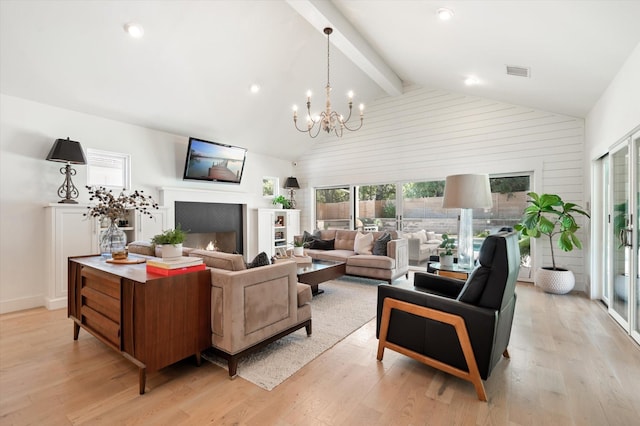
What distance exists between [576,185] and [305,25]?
4726mm

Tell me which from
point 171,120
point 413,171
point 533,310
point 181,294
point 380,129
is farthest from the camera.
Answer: point 380,129

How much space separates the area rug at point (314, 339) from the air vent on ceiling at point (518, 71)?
11.1 feet

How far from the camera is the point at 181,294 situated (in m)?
2.09

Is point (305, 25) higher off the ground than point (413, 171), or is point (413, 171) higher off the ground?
point (305, 25)

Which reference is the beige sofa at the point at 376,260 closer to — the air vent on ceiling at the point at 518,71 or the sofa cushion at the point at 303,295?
the sofa cushion at the point at 303,295

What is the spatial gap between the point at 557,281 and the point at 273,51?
5305mm

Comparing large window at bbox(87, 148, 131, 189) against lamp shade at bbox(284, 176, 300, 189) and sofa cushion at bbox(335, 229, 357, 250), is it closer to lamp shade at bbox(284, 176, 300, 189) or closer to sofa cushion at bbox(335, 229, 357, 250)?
lamp shade at bbox(284, 176, 300, 189)

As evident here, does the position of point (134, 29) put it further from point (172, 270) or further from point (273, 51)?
point (172, 270)

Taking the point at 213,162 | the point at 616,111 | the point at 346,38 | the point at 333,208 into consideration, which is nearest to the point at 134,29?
the point at 346,38

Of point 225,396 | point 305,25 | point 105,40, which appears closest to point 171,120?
point 105,40

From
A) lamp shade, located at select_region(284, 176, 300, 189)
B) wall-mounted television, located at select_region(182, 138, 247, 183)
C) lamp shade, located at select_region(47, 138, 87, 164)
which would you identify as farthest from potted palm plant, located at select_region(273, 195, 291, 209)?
lamp shade, located at select_region(47, 138, 87, 164)

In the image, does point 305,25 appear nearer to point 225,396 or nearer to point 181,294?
point 181,294

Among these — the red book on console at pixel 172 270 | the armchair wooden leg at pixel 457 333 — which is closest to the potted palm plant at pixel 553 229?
the armchair wooden leg at pixel 457 333

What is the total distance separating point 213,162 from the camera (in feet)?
18.7
